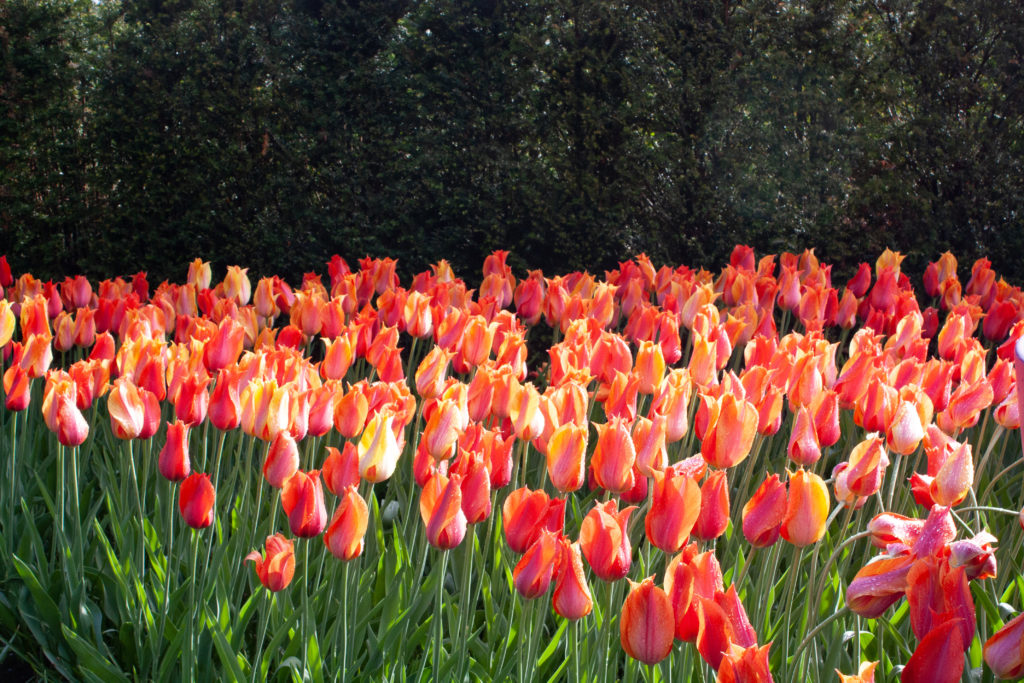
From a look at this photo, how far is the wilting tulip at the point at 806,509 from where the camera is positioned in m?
1.45

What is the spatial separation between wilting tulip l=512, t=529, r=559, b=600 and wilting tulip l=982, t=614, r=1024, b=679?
2.07 ft

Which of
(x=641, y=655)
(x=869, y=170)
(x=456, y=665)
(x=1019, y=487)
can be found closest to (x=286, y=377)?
(x=456, y=665)

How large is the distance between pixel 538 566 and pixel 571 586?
106mm

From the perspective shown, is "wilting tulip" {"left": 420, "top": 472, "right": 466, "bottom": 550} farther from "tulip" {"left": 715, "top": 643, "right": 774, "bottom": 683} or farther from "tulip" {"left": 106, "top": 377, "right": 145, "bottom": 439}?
"tulip" {"left": 106, "top": 377, "right": 145, "bottom": 439}

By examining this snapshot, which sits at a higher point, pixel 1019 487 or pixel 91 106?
pixel 91 106

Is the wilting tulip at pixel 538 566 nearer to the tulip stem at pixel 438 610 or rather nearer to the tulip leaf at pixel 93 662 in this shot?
the tulip stem at pixel 438 610

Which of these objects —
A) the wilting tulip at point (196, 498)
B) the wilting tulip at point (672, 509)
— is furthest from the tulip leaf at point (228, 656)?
the wilting tulip at point (672, 509)

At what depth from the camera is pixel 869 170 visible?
639 centimetres

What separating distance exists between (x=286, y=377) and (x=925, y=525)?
1.55m

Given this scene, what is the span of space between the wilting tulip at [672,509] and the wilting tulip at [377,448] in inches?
23.2

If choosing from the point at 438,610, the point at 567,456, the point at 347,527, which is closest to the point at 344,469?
the point at 347,527

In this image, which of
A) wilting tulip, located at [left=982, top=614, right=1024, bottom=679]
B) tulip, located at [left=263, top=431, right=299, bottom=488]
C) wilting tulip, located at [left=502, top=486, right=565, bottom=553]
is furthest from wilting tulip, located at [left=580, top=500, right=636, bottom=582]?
tulip, located at [left=263, top=431, right=299, bottom=488]

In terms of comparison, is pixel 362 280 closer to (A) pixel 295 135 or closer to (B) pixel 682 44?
(A) pixel 295 135

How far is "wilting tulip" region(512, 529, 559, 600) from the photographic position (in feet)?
4.95
